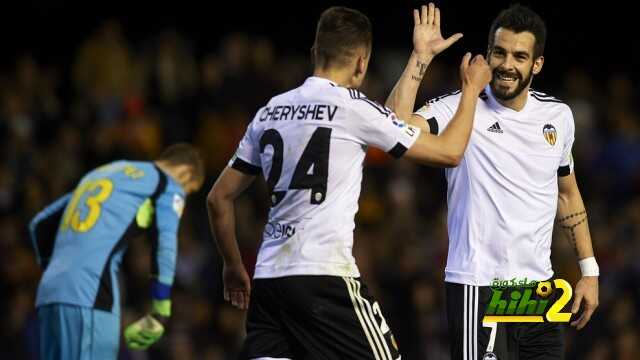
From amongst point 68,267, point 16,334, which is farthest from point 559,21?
point 68,267

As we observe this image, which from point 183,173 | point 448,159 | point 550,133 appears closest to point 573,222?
point 550,133

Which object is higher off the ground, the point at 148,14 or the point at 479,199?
the point at 148,14

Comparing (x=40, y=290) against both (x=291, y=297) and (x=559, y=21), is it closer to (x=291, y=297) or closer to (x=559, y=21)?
(x=291, y=297)

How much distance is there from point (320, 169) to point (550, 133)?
Answer: 5.70 ft

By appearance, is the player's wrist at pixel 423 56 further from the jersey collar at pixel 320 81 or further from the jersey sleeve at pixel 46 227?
the jersey sleeve at pixel 46 227

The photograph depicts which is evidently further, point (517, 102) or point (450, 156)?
point (517, 102)

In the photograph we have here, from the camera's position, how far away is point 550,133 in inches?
284

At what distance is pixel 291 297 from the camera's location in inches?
239

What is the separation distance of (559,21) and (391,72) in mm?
Answer: 2410

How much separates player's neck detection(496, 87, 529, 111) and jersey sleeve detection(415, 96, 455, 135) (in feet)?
1.03

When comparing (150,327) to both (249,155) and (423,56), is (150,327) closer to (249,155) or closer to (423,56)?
(249,155)

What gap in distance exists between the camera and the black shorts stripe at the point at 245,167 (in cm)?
642

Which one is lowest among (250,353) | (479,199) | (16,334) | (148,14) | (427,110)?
(16,334)

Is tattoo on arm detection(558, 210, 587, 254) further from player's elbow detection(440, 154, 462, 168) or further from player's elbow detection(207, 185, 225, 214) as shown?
player's elbow detection(207, 185, 225, 214)
